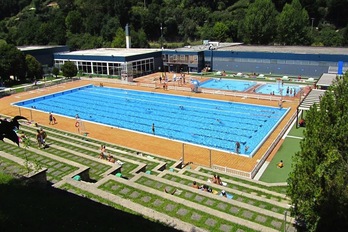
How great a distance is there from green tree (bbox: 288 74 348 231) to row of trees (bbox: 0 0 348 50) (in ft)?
149

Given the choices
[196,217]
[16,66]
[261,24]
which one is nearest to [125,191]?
[196,217]

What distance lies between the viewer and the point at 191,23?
71.8m

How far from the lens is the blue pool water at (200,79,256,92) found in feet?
116

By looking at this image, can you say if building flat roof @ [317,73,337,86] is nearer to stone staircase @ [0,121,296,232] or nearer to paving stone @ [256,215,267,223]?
stone staircase @ [0,121,296,232]

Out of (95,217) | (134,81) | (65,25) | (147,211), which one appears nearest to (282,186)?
(147,211)

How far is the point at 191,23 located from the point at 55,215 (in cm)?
6846

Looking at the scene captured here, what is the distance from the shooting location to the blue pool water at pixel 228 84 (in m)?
35.5

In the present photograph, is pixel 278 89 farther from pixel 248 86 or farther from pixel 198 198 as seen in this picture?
pixel 198 198

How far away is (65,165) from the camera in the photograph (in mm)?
14117

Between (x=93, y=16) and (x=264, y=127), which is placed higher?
(x=93, y=16)

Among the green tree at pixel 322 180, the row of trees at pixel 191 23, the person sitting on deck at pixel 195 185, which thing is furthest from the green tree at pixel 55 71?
the green tree at pixel 322 180

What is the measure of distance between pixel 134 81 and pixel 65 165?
26016 mm

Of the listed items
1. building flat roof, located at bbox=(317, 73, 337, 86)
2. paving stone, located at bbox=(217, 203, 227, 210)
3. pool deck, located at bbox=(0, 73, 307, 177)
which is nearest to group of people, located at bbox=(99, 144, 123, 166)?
pool deck, located at bbox=(0, 73, 307, 177)

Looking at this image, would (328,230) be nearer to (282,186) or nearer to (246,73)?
(282,186)
